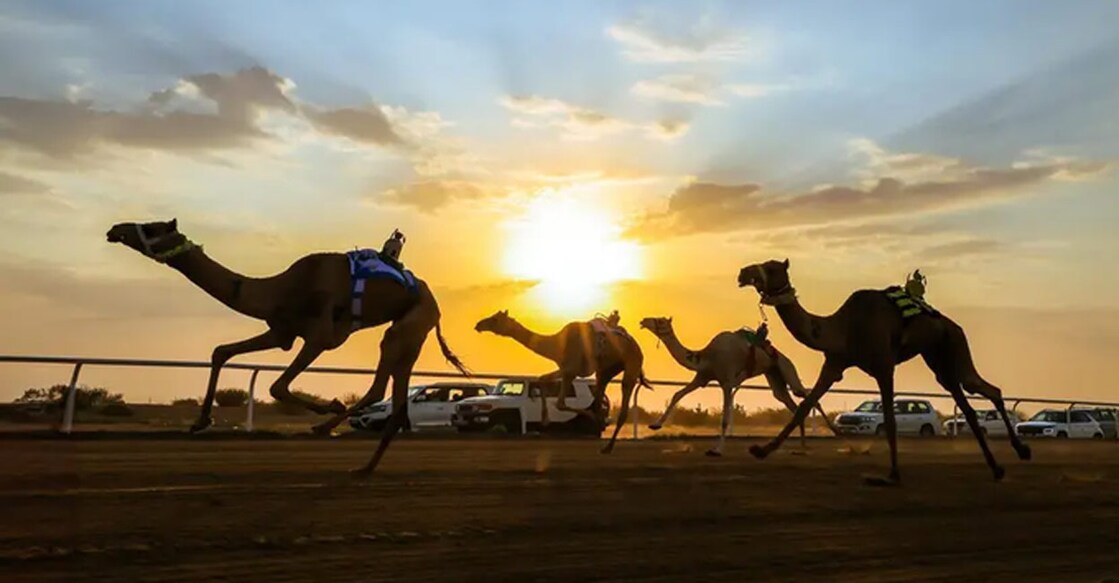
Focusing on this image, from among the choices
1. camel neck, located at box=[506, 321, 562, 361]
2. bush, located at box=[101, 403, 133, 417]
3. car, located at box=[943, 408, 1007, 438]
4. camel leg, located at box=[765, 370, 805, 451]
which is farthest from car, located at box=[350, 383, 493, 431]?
car, located at box=[943, 408, 1007, 438]

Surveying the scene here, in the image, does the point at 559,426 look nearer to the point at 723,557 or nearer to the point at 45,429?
the point at 45,429

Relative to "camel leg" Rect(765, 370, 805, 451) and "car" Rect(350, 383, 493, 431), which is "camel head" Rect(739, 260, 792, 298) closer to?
"camel leg" Rect(765, 370, 805, 451)

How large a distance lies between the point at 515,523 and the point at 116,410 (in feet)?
80.5

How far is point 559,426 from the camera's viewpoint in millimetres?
35625

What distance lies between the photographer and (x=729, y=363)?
22.5 m

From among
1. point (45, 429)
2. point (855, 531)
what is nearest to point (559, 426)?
point (45, 429)

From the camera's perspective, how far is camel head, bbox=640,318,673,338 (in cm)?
2450

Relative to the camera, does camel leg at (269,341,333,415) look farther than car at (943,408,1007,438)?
No

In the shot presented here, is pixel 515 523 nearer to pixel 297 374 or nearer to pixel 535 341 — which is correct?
pixel 297 374

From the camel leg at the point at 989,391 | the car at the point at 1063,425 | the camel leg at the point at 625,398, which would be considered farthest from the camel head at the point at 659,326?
the car at the point at 1063,425

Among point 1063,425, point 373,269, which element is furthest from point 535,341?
point 1063,425

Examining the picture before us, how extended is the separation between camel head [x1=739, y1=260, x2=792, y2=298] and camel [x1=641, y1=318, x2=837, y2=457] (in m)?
7.13

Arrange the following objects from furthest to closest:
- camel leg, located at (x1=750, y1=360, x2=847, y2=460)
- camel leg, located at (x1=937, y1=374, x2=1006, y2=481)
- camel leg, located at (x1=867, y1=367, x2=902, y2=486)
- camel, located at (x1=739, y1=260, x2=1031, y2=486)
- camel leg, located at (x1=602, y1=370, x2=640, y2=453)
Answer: camel leg, located at (x1=602, y1=370, x2=640, y2=453) → camel leg, located at (x1=937, y1=374, x2=1006, y2=481) → camel leg, located at (x1=750, y1=360, x2=847, y2=460) → camel, located at (x1=739, y1=260, x2=1031, y2=486) → camel leg, located at (x1=867, y1=367, x2=902, y2=486)

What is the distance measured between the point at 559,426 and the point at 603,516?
86.2ft
